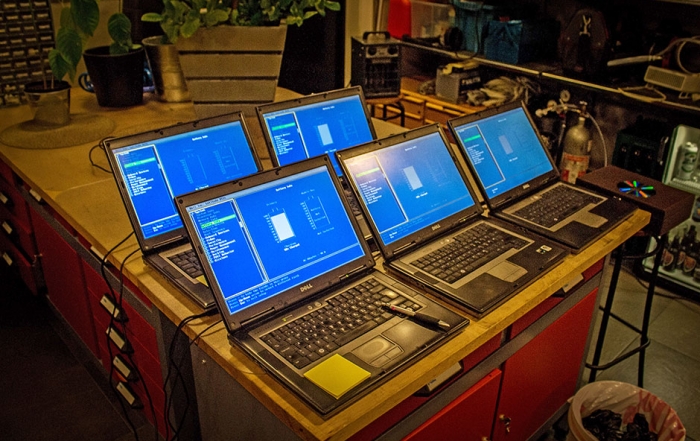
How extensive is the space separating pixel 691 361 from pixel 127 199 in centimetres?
226

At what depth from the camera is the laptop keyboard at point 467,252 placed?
4.44 ft

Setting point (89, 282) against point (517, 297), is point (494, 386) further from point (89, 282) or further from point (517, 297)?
point (89, 282)

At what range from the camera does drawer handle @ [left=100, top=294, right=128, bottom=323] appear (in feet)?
5.59

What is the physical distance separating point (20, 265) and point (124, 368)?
1068mm

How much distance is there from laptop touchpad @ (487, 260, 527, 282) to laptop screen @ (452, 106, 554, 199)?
11.0 inches

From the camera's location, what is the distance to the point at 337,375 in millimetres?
1035

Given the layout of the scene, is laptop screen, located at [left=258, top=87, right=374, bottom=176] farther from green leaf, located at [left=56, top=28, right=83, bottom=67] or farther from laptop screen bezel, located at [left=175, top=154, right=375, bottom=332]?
green leaf, located at [left=56, top=28, right=83, bottom=67]

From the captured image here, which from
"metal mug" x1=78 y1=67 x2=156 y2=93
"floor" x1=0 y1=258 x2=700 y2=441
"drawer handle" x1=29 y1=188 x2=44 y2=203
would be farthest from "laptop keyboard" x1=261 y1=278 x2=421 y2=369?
"metal mug" x1=78 y1=67 x2=156 y2=93

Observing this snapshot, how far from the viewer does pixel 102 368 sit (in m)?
2.18

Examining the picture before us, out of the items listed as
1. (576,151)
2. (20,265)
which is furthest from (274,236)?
(576,151)

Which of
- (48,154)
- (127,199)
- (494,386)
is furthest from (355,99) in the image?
(48,154)

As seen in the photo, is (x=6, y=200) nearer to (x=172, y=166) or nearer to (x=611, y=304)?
(x=172, y=166)

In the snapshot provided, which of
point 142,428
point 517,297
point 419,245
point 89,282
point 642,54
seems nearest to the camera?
point 517,297

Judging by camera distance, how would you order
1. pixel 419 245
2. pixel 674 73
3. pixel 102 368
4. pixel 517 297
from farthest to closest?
1. pixel 674 73
2. pixel 102 368
3. pixel 419 245
4. pixel 517 297
